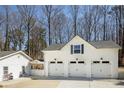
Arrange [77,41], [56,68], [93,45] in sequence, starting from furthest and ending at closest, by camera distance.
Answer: [56,68]
[77,41]
[93,45]

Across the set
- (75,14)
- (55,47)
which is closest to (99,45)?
(75,14)

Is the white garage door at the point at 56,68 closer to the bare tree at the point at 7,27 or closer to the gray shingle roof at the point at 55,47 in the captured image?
the gray shingle roof at the point at 55,47

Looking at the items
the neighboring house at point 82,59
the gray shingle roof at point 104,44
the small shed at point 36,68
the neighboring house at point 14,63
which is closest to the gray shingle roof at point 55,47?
the neighboring house at point 82,59

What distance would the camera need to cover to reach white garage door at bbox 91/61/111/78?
23.0 m

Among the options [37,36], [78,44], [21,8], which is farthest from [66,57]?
[21,8]

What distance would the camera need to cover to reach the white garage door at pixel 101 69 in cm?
2305

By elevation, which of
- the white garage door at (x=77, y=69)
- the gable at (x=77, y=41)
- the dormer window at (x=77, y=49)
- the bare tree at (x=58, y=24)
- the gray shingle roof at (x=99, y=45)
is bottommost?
the white garage door at (x=77, y=69)

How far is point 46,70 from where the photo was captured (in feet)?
82.0

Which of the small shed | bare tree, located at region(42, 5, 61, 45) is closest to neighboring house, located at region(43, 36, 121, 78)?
the small shed

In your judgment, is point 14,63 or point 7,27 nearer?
point 14,63

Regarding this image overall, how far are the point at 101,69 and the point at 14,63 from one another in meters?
7.04

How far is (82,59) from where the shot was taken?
2398 centimetres

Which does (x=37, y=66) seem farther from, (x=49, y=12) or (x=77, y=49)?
(x=49, y=12)

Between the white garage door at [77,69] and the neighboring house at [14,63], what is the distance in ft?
12.8
